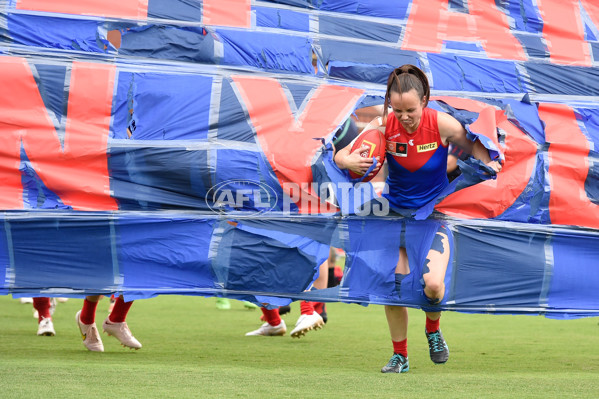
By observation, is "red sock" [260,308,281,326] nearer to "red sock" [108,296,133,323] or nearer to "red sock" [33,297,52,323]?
"red sock" [108,296,133,323]

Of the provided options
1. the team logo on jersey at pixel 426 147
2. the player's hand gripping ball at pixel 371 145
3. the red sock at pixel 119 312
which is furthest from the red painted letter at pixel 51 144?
the team logo on jersey at pixel 426 147

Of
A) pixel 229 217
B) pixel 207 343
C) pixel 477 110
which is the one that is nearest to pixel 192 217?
pixel 229 217

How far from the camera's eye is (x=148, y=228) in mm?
5645

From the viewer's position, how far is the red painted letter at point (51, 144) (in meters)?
5.61

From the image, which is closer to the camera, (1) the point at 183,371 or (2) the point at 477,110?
(1) the point at 183,371

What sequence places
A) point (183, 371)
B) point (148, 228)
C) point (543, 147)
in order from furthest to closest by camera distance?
1. point (543, 147)
2. point (148, 228)
3. point (183, 371)

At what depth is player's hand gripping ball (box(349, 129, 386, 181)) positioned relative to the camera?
5230 millimetres

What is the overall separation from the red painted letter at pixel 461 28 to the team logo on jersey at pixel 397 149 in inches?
50.8

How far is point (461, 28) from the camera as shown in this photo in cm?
653

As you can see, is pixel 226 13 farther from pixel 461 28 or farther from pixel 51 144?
pixel 461 28

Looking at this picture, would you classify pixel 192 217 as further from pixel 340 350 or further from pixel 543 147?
pixel 543 147

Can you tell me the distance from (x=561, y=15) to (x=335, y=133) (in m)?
2.21

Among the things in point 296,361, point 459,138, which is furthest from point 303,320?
point 459,138

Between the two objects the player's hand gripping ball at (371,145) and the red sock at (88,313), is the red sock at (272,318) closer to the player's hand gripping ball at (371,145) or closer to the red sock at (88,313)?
the red sock at (88,313)
